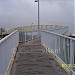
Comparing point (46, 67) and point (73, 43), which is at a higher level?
point (73, 43)

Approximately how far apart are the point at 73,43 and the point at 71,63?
0.89m

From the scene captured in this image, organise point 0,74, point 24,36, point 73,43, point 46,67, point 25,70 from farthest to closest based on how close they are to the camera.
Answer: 1. point 24,36
2. point 46,67
3. point 25,70
4. point 73,43
5. point 0,74

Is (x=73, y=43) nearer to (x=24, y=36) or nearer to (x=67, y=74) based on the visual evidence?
(x=67, y=74)

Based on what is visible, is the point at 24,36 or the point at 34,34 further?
the point at 34,34

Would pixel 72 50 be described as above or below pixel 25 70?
above

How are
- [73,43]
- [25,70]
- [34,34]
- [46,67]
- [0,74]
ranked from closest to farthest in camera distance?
[0,74], [73,43], [25,70], [46,67], [34,34]

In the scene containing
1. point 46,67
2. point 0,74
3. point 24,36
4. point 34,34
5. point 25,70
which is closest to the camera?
point 0,74

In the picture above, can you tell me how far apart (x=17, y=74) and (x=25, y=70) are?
0.90 meters

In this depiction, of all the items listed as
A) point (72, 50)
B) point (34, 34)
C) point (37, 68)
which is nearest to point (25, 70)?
point (37, 68)

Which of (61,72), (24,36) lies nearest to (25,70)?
(61,72)

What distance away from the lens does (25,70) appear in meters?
10.9

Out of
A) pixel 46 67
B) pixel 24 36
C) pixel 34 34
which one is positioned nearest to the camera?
pixel 46 67

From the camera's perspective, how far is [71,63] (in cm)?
959

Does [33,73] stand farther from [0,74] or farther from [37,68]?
[0,74]
